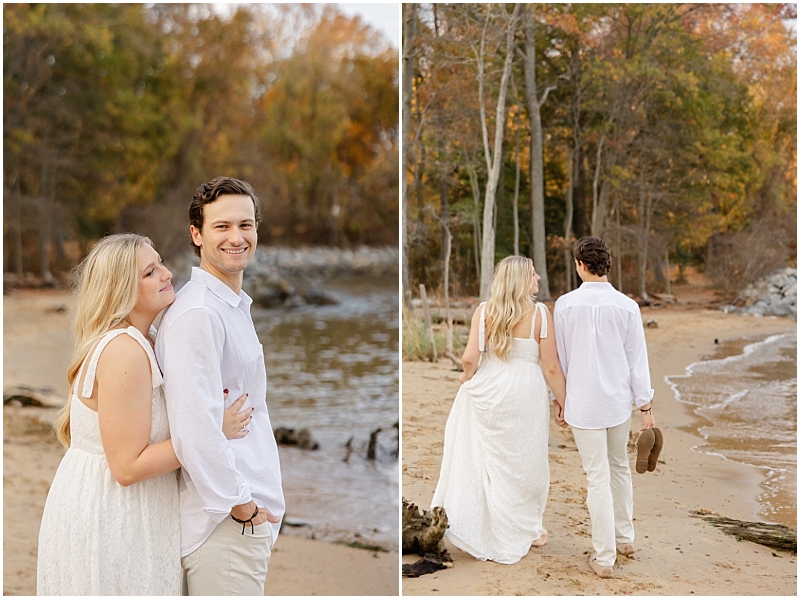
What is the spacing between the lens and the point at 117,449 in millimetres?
1923

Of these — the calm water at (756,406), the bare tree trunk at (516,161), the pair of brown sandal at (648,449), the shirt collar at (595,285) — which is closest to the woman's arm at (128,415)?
the shirt collar at (595,285)

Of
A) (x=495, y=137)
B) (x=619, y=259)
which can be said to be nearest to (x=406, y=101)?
(x=495, y=137)

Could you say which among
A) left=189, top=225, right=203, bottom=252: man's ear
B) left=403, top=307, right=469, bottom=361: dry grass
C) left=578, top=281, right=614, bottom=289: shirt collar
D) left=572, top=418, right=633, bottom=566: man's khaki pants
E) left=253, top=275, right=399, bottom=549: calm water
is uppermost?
left=189, top=225, right=203, bottom=252: man's ear

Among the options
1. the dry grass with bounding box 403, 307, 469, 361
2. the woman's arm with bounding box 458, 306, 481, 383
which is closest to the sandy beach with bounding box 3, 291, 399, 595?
the dry grass with bounding box 403, 307, 469, 361

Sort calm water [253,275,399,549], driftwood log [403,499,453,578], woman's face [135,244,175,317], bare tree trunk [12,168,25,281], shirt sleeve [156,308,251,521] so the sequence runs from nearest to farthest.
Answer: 1. shirt sleeve [156,308,251,521]
2. woman's face [135,244,175,317]
3. driftwood log [403,499,453,578]
4. calm water [253,275,399,549]
5. bare tree trunk [12,168,25,281]

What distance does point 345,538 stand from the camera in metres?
6.28

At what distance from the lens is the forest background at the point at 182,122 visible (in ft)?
54.1

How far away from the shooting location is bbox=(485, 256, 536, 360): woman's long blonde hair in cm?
329

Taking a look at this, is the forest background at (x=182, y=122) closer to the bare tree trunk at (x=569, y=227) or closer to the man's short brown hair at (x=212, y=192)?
the bare tree trunk at (x=569, y=227)

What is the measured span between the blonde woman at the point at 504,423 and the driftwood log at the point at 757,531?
33.1 inches

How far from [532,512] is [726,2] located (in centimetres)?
266

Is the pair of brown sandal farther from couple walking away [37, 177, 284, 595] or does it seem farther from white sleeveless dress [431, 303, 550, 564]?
couple walking away [37, 177, 284, 595]

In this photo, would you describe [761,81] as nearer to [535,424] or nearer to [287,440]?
[535,424]

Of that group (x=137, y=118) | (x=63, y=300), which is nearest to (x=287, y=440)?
(x=63, y=300)
